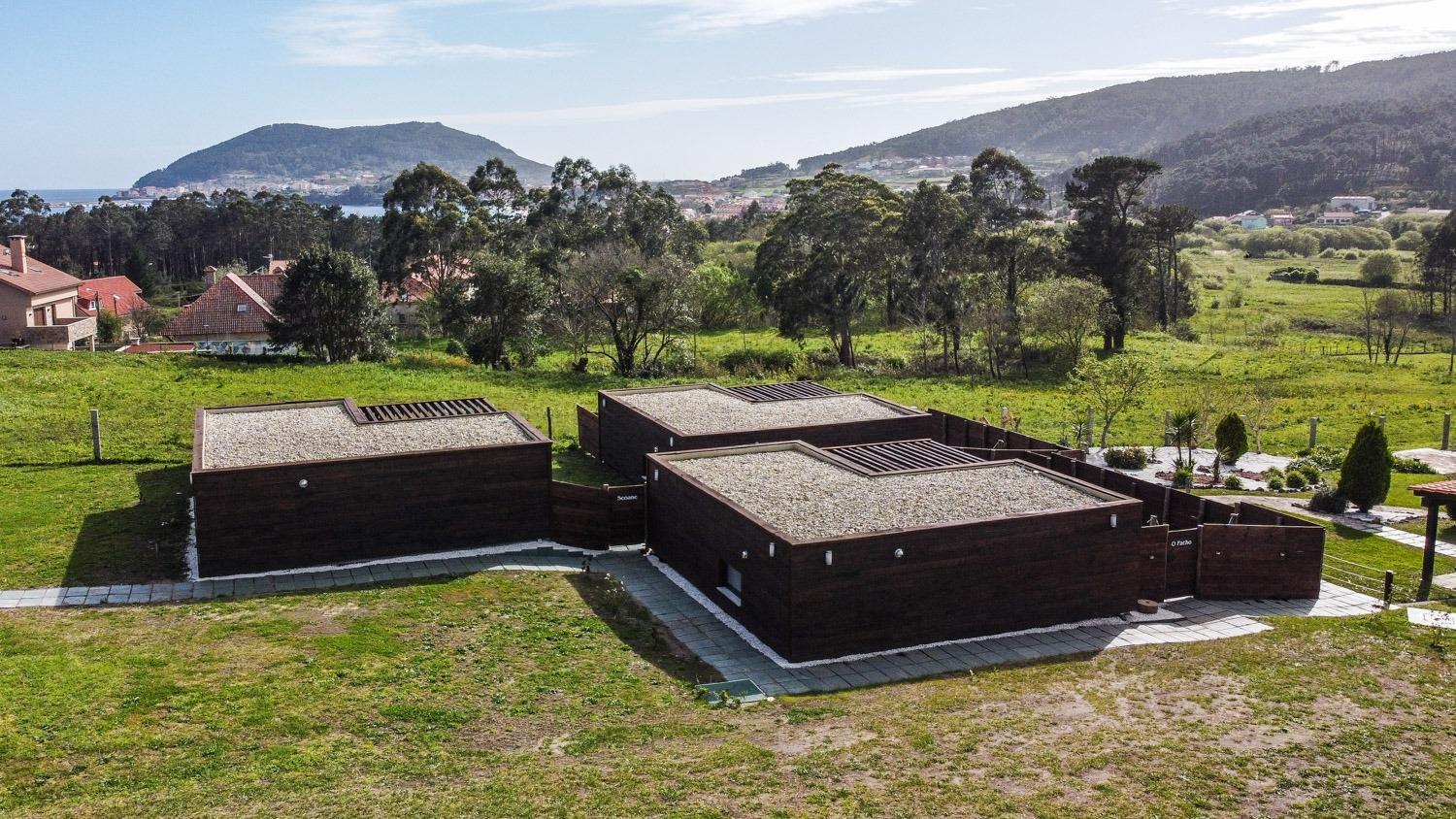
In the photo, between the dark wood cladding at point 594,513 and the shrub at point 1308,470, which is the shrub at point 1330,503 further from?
the dark wood cladding at point 594,513

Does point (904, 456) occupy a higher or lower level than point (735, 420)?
lower

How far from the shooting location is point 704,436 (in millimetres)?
21844

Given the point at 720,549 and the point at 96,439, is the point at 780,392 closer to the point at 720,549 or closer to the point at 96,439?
the point at 720,549

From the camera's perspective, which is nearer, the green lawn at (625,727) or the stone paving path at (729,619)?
the green lawn at (625,727)

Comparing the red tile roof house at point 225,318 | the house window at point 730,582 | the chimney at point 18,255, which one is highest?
the chimney at point 18,255

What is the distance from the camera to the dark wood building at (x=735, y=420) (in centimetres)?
2239

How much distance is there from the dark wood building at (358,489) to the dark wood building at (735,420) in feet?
11.7

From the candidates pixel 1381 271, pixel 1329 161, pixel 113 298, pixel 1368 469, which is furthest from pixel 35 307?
pixel 1329 161

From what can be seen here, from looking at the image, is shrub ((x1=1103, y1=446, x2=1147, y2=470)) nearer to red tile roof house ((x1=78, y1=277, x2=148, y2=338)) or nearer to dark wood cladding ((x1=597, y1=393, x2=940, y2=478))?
dark wood cladding ((x1=597, y1=393, x2=940, y2=478))

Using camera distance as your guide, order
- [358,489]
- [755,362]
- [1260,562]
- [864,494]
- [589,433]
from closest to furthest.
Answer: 1. [864,494]
2. [1260,562]
3. [358,489]
4. [589,433]
5. [755,362]

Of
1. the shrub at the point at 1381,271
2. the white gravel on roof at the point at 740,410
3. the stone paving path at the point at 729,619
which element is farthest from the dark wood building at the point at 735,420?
the shrub at the point at 1381,271

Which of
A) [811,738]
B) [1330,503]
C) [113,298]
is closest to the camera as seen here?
[811,738]

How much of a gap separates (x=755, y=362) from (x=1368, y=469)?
23.4 meters

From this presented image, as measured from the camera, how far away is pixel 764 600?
15203 millimetres
